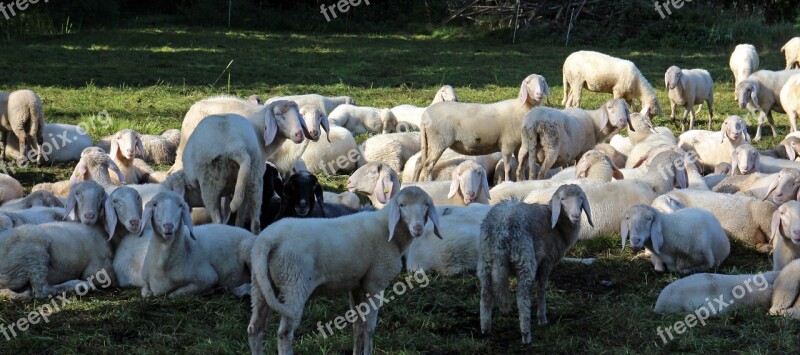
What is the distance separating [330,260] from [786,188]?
184 inches

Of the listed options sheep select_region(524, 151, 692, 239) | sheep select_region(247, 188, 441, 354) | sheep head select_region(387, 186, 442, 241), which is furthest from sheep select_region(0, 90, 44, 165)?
sheep head select_region(387, 186, 442, 241)

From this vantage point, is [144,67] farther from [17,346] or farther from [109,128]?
[17,346]

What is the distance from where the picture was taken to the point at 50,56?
65.4ft

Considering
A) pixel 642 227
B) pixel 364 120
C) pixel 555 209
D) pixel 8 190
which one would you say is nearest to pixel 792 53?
pixel 364 120

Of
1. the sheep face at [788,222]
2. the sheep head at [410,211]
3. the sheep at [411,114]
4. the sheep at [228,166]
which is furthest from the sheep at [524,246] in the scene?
the sheep at [411,114]

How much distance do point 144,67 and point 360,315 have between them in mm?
14540

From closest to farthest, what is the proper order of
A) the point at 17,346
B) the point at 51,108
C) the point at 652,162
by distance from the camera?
1. the point at 17,346
2. the point at 652,162
3. the point at 51,108

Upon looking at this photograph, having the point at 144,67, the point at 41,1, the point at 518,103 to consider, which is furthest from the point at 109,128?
the point at 41,1

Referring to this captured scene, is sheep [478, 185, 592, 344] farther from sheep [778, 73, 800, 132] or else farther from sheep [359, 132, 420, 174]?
sheep [778, 73, 800, 132]

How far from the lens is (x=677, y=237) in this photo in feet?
24.5

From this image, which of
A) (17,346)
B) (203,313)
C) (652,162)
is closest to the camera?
(17,346)

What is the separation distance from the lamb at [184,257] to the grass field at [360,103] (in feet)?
0.49

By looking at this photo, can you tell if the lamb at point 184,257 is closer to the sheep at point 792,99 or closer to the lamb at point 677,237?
the lamb at point 677,237

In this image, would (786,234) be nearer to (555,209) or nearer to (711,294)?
(711,294)
